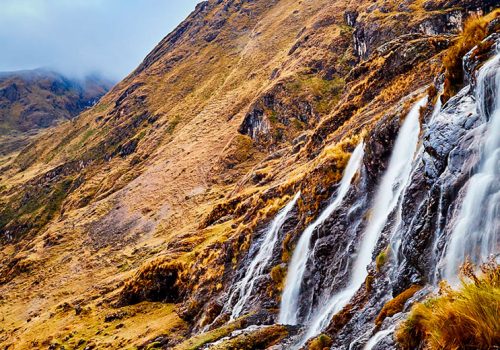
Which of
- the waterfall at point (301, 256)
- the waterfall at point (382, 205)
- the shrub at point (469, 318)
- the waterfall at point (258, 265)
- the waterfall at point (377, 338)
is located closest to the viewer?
the shrub at point (469, 318)

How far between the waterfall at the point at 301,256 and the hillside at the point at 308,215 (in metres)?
0.11

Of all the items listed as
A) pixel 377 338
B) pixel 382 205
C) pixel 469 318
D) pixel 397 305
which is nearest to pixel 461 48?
pixel 382 205

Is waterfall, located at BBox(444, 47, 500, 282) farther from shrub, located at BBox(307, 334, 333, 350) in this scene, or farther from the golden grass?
shrub, located at BBox(307, 334, 333, 350)

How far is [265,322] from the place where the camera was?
21797mm

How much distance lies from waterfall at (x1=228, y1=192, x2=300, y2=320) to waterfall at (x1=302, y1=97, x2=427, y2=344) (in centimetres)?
865

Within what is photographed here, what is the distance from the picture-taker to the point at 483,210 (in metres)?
9.70

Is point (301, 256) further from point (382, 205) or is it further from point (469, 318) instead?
point (469, 318)

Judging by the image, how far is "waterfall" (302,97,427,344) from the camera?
17531 millimetres

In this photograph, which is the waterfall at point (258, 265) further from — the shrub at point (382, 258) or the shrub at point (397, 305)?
the shrub at point (397, 305)

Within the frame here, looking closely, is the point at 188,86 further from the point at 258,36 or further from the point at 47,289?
the point at 47,289

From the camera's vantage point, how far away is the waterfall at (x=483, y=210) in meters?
9.28

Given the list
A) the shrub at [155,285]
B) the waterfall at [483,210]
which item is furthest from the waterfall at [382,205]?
the shrub at [155,285]

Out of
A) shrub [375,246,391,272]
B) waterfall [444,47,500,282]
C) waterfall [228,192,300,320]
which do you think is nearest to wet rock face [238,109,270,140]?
waterfall [228,192,300,320]

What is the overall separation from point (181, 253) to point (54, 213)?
138m
